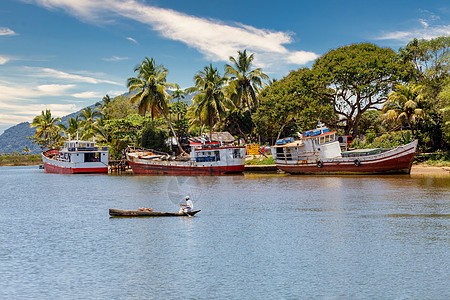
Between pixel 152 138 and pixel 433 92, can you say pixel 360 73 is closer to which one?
pixel 433 92

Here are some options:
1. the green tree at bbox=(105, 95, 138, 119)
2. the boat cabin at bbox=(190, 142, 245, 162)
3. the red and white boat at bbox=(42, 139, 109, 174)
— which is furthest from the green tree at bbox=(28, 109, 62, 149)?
the boat cabin at bbox=(190, 142, 245, 162)

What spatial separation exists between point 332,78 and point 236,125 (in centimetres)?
2804

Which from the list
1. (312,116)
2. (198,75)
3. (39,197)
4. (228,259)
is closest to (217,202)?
(228,259)

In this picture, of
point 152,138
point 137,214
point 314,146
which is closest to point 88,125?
point 152,138

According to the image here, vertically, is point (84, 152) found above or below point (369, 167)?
above

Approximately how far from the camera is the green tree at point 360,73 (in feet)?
168

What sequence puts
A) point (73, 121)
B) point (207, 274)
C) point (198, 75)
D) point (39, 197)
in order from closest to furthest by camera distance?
point (207, 274)
point (39, 197)
point (198, 75)
point (73, 121)

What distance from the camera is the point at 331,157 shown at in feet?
154

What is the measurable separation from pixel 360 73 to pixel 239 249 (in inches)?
1580

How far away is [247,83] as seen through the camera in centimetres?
7275

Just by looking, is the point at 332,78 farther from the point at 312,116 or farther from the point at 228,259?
the point at 228,259

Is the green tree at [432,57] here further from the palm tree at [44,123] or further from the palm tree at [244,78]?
the palm tree at [44,123]

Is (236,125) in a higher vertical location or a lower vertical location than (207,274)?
higher

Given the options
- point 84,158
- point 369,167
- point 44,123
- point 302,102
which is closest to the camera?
point 369,167
